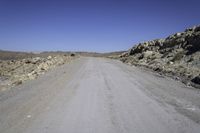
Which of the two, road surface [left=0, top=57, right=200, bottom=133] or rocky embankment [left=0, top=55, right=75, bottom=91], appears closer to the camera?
road surface [left=0, top=57, right=200, bottom=133]

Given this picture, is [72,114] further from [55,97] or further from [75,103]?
[55,97]

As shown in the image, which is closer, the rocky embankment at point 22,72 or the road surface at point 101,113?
the road surface at point 101,113

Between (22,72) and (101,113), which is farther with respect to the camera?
(22,72)

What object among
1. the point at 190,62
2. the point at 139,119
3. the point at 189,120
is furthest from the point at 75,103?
the point at 190,62

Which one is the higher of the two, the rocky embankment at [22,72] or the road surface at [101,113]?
the road surface at [101,113]

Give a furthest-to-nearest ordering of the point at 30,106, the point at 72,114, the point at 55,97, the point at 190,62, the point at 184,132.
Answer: the point at 190,62 < the point at 55,97 < the point at 30,106 < the point at 72,114 < the point at 184,132

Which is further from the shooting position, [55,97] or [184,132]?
[55,97]

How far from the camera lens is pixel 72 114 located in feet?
31.3

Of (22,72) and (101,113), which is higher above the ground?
Answer: (101,113)

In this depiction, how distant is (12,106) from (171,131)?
6407 millimetres

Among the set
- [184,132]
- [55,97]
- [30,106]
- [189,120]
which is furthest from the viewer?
[55,97]

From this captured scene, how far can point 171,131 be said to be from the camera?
766 centimetres

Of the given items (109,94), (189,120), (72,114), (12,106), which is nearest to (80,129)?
(72,114)

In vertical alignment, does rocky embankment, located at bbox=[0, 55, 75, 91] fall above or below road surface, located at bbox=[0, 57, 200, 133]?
below
